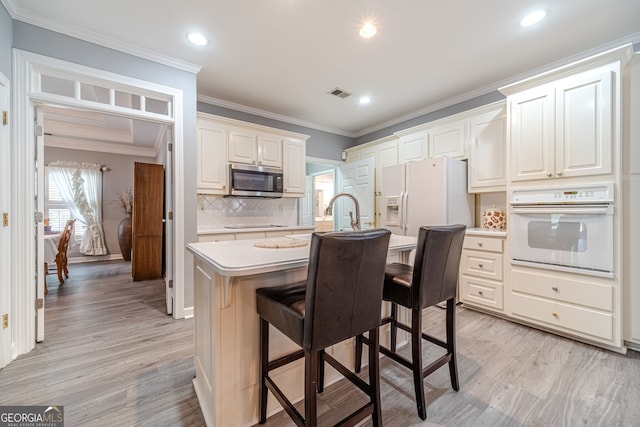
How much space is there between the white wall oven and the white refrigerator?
62 centimetres

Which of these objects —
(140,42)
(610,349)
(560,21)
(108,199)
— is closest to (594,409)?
(610,349)

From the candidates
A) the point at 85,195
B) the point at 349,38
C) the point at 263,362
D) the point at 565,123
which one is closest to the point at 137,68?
the point at 349,38

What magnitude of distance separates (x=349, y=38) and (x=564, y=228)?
8.27 feet

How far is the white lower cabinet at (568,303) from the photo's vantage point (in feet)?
6.81

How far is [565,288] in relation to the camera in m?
2.28

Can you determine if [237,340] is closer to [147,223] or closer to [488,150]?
[488,150]

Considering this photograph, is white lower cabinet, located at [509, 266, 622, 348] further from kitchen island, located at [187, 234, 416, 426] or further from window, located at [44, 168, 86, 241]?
window, located at [44, 168, 86, 241]

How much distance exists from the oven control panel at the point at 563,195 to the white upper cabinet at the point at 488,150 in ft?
1.43

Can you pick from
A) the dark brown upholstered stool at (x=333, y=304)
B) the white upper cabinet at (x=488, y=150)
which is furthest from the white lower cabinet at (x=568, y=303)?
the dark brown upholstered stool at (x=333, y=304)

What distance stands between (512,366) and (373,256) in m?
1.66

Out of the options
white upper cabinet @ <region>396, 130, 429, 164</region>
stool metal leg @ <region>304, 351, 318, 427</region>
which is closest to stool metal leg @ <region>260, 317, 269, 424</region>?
stool metal leg @ <region>304, 351, 318, 427</region>

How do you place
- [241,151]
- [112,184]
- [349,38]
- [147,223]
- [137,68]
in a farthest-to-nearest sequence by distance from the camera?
[112,184] < [147,223] < [241,151] < [137,68] < [349,38]

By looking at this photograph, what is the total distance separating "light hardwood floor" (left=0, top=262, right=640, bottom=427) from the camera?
144cm

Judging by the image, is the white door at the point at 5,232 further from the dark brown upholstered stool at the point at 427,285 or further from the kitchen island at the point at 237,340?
the dark brown upholstered stool at the point at 427,285
